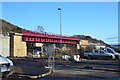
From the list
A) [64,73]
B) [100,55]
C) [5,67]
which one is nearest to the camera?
[5,67]

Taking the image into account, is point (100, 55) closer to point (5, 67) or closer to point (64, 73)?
point (64, 73)

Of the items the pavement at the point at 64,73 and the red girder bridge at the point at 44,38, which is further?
the red girder bridge at the point at 44,38

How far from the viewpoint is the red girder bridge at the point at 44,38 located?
280ft

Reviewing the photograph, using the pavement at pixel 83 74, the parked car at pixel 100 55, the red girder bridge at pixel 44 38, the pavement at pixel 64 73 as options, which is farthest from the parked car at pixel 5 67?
the red girder bridge at pixel 44 38

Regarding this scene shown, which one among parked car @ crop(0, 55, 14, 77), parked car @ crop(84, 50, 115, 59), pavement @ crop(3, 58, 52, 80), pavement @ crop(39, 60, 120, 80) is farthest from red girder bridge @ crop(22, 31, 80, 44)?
parked car @ crop(0, 55, 14, 77)

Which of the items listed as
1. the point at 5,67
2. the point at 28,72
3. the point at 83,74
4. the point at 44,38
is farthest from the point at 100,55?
the point at 5,67

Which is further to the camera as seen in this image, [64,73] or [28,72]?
[64,73]

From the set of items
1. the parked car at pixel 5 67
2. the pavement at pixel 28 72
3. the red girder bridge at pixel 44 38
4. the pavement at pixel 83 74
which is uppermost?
the red girder bridge at pixel 44 38

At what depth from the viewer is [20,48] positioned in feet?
276

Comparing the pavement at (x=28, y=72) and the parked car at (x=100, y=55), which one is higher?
the parked car at (x=100, y=55)

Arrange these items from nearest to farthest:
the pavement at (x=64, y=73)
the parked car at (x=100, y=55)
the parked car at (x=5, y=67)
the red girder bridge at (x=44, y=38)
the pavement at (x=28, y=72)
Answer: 1. the parked car at (x=5, y=67)
2. the pavement at (x=28, y=72)
3. the pavement at (x=64, y=73)
4. the parked car at (x=100, y=55)
5. the red girder bridge at (x=44, y=38)

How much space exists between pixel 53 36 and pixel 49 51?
68.9 metres

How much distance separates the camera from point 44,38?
93.1 metres

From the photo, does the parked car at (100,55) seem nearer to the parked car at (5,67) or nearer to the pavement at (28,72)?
the pavement at (28,72)
